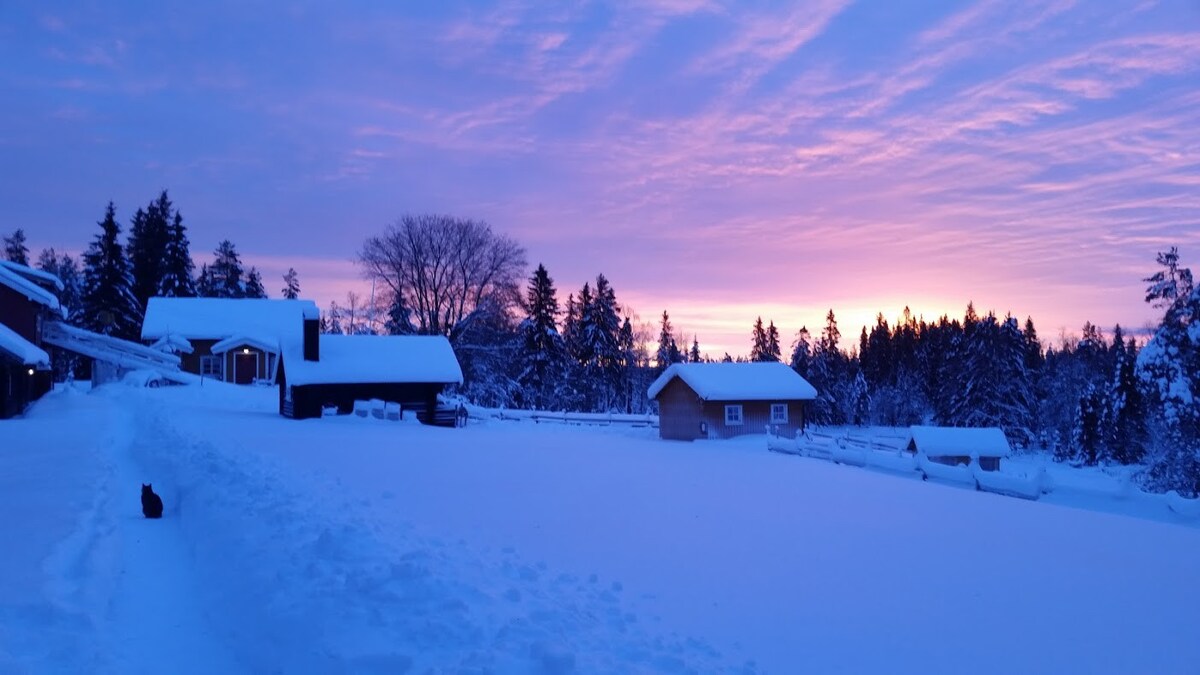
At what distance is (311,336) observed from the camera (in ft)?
115

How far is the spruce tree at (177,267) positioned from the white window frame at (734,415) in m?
55.6

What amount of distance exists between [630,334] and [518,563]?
78371 mm

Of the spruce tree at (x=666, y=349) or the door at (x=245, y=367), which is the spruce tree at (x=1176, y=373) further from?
the spruce tree at (x=666, y=349)

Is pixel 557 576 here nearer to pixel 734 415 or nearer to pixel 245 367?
pixel 734 415

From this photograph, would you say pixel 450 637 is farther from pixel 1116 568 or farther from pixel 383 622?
pixel 1116 568

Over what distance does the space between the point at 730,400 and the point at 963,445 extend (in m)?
14.2

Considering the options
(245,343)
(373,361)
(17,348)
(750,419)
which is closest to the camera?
(17,348)

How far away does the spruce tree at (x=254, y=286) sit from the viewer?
90.2 metres

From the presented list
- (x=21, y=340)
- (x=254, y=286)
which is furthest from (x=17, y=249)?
(x=21, y=340)

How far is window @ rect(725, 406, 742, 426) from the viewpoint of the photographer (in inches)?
1481

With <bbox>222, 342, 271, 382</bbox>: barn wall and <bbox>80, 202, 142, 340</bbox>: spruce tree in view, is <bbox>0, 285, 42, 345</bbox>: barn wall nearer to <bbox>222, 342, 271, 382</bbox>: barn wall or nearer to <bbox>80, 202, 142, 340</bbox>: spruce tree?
<bbox>222, 342, 271, 382</bbox>: barn wall

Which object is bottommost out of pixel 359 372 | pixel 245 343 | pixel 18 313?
pixel 359 372

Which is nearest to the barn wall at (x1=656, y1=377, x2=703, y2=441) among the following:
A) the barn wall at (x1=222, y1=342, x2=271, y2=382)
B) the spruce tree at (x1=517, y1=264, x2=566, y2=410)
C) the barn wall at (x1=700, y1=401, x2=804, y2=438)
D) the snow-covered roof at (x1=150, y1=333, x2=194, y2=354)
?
the barn wall at (x1=700, y1=401, x2=804, y2=438)

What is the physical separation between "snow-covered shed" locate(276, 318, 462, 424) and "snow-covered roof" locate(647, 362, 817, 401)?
11.1 m
